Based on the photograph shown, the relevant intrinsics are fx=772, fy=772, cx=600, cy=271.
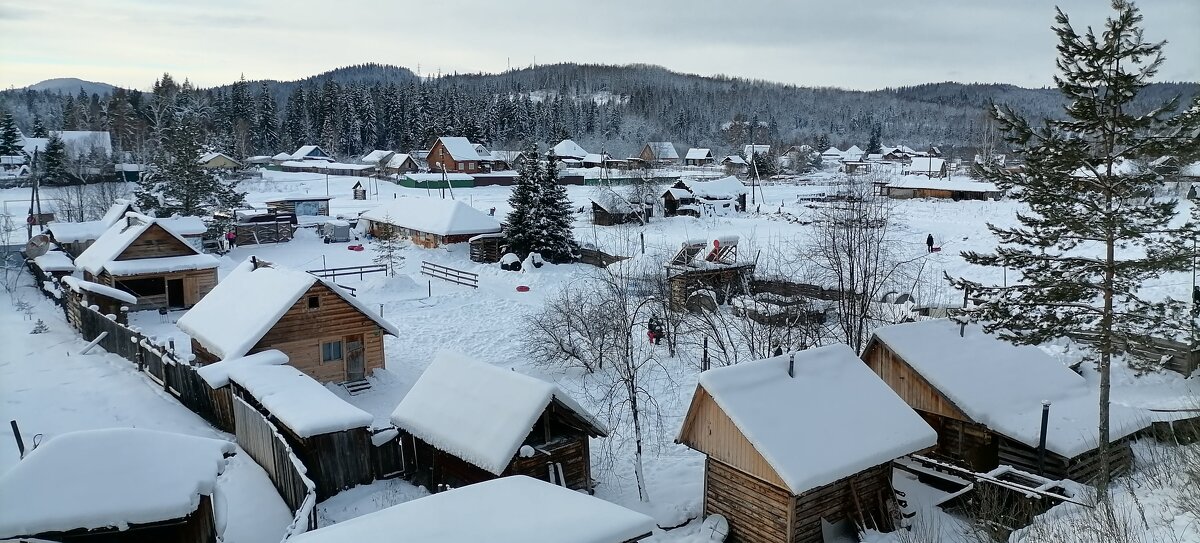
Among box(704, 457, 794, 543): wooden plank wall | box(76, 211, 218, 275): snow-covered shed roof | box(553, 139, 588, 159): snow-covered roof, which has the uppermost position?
box(553, 139, 588, 159): snow-covered roof

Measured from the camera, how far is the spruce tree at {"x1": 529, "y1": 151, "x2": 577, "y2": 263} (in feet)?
142

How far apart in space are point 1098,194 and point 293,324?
20.3m

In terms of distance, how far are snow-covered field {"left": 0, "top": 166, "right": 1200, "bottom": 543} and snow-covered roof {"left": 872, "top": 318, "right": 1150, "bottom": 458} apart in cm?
254

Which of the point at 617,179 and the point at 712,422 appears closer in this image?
the point at 712,422

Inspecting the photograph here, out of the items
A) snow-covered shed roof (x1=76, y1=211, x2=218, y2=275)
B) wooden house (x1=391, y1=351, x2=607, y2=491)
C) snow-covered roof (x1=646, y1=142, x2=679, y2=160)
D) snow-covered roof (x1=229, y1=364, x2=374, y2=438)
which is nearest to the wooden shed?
snow-covered roof (x1=229, y1=364, x2=374, y2=438)

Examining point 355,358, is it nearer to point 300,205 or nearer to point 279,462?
point 279,462

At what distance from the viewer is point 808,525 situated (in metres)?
14.3

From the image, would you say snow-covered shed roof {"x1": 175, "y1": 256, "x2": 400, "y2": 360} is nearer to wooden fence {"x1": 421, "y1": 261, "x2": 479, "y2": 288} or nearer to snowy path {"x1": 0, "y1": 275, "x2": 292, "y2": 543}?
snowy path {"x1": 0, "y1": 275, "x2": 292, "y2": 543}

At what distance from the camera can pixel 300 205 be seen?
57875 mm

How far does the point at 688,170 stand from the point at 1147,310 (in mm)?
100607

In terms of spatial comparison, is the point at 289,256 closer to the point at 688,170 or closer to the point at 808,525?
the point at 808,525

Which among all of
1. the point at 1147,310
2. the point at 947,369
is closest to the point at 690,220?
the point at 947,369

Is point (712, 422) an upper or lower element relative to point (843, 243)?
A: lower

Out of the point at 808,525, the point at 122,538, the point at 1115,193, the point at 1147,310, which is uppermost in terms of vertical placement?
the point at 1115,193
